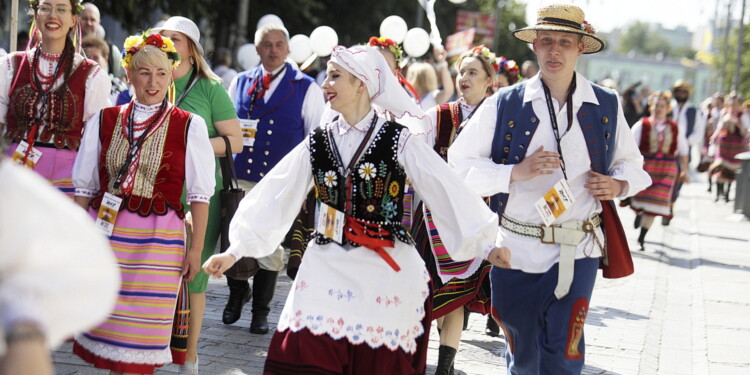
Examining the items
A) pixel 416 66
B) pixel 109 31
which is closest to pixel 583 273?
pixel 416 66

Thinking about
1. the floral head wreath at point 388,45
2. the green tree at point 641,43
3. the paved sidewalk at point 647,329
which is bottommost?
the paved sidewalk at point 647,329

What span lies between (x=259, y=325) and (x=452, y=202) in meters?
3.11

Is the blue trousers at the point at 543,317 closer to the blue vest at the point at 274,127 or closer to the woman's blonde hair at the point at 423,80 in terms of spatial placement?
the blue vest at the point at 274,127

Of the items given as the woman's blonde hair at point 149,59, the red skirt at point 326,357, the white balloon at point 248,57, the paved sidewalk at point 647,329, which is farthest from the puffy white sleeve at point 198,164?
the white balloon at point 248,57

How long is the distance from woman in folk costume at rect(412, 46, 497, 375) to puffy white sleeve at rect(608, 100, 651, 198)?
1.42 meters

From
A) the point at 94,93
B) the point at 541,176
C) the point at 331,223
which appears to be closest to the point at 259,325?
the point at 94,93

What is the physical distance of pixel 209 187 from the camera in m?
5.11

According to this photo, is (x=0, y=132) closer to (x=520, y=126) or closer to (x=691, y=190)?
(x=520, y=126)

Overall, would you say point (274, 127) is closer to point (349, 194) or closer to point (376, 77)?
point (376, 77)

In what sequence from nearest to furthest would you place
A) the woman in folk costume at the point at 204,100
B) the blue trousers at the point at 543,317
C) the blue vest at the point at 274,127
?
the blue trousers at the point at 543,317
the woman in folk costume at the point at 204,100
the blue vest at the point at 274,127

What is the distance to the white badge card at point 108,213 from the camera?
16.3 ft

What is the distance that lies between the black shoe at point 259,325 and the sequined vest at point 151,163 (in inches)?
89.9

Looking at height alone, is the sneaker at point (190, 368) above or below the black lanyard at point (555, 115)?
below

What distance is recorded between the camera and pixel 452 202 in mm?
4457
